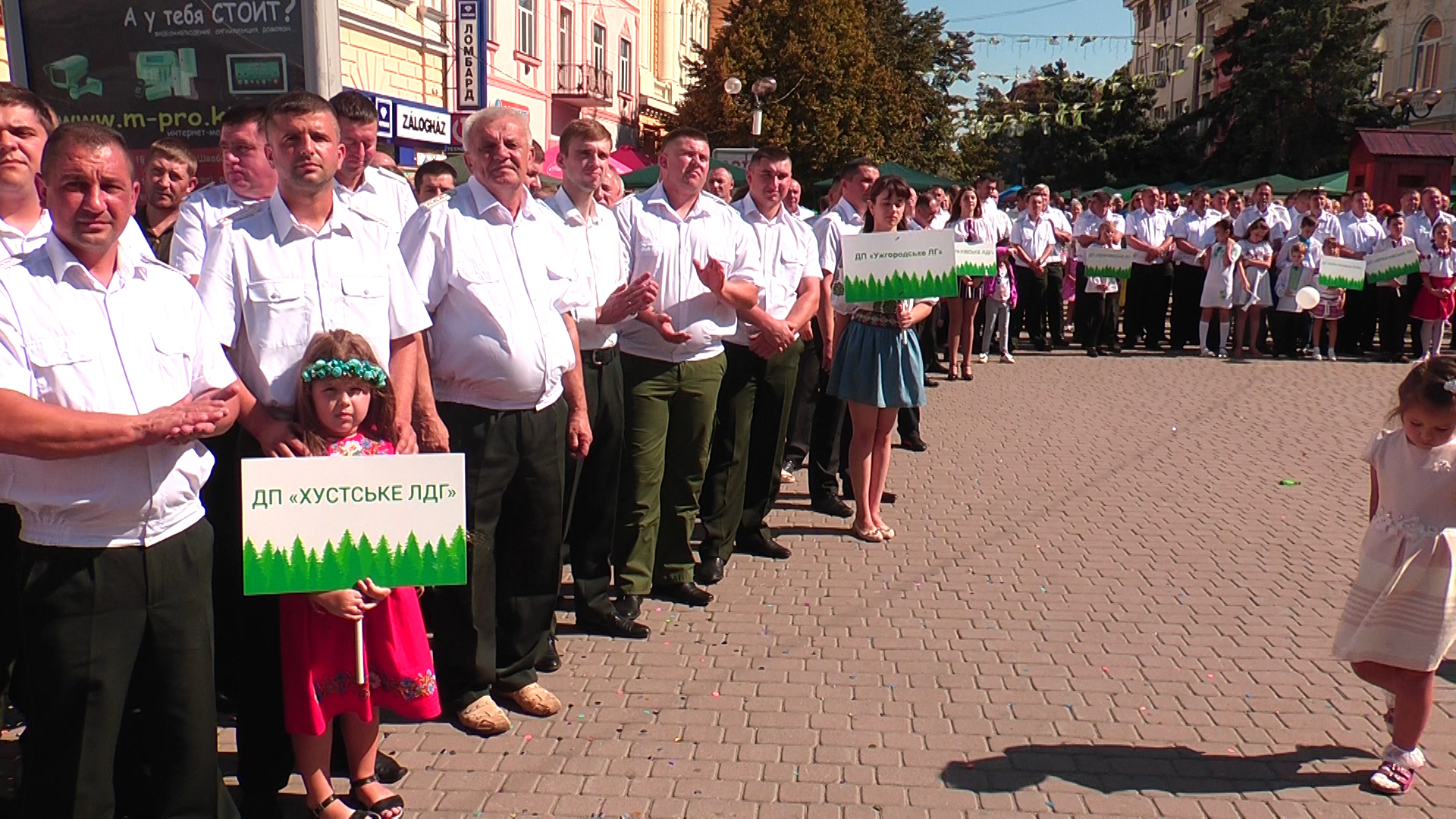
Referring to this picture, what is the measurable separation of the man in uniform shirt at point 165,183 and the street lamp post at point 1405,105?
40334 millimetres

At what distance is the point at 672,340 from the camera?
5508mm

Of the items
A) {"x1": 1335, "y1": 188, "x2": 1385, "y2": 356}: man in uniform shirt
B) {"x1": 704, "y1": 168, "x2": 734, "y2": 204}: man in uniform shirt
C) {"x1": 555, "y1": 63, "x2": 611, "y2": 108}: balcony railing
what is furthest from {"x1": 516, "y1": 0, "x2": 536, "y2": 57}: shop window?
{"x1": 704, "y1": 168, "x2": 734, "y2": 204}: man in uniform shirt

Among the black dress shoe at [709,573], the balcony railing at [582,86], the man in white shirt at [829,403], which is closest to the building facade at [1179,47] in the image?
the balcony railing at [582,86]

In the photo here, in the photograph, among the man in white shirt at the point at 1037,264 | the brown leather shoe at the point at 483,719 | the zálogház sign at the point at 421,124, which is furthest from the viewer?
the man in white shirt at the point at 1037,264

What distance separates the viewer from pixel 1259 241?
16.1 metres

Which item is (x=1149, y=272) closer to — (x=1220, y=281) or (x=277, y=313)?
(x=1220, y=281)

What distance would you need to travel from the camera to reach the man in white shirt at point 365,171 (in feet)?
17.4

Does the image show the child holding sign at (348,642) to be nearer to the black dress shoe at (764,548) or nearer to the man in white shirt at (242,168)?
the man in white shirt at (242,168)

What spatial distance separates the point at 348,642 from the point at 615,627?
203 cm

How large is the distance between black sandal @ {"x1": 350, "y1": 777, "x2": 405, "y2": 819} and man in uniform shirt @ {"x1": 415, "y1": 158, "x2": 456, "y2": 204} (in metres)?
4.08

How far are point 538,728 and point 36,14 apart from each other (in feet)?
25.3

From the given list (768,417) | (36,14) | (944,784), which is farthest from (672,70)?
(944,784)

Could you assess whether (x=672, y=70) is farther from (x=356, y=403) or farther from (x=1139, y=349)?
(x=356, y=403)

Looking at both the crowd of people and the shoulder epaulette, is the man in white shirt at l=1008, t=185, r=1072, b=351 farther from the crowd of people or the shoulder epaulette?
the shoulder epaulette
